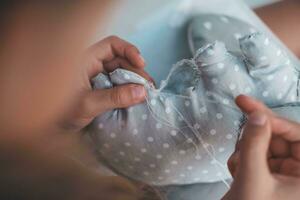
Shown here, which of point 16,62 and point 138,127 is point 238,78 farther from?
point 16,62

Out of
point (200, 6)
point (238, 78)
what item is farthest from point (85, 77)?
point (200, 6)

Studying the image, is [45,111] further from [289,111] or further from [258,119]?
[289,111]

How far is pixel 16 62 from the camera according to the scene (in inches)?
11.8

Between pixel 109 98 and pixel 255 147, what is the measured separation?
183 millimetres

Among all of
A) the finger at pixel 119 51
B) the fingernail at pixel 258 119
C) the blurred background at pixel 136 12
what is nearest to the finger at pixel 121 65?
the finger at pixel 119 51

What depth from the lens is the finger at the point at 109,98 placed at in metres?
0.50

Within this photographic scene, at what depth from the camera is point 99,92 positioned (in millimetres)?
505

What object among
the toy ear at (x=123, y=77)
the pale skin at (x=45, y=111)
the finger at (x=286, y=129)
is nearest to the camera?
the pale skin at (x=45, y=111)

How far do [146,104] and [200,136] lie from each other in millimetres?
72

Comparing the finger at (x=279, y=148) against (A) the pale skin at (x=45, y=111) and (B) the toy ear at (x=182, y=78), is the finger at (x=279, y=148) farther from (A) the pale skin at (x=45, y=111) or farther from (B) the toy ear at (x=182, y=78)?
(B) the toy ear at (x=182, y=78)

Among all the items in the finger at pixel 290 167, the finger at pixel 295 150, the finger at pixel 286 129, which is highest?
the finger at pixel 286 129

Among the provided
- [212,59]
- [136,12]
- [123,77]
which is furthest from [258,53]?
[136,12]

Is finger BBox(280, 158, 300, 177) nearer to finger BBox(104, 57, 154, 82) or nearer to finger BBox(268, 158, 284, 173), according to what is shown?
finger BBox(268, 158, 284, 173)

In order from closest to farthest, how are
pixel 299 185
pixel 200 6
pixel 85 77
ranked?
pixel 299 185, pixel 85 77, pixel 200 6
